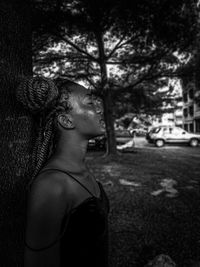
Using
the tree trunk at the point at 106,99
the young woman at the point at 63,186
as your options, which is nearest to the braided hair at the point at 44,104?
the young woman at the point at 63,186

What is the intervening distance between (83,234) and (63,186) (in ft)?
1.00

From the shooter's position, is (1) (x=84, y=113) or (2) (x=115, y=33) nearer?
(1) (x=84, y=113)

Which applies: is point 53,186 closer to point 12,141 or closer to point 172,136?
point 12,141

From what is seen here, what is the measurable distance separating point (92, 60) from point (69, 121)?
31.9 feet

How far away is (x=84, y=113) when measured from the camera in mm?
1263

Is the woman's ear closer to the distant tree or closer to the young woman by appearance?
the young woman

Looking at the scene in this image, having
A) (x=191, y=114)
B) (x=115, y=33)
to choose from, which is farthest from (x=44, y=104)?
(x=191, y=114)

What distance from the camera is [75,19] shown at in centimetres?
652

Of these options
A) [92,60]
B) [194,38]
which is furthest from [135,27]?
[92,60]

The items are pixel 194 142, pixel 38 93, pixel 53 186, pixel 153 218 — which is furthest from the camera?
pixel 194 142

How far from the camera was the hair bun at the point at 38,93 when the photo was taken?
1141 mm

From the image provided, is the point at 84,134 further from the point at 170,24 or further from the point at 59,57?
the point at 59,57

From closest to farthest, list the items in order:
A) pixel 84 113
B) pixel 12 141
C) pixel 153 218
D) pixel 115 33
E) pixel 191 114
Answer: pixel 84 113, pixel 12 141, pixel 153 218, pixel 115 33, pixel 191 114

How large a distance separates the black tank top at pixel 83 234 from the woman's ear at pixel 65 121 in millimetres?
295
